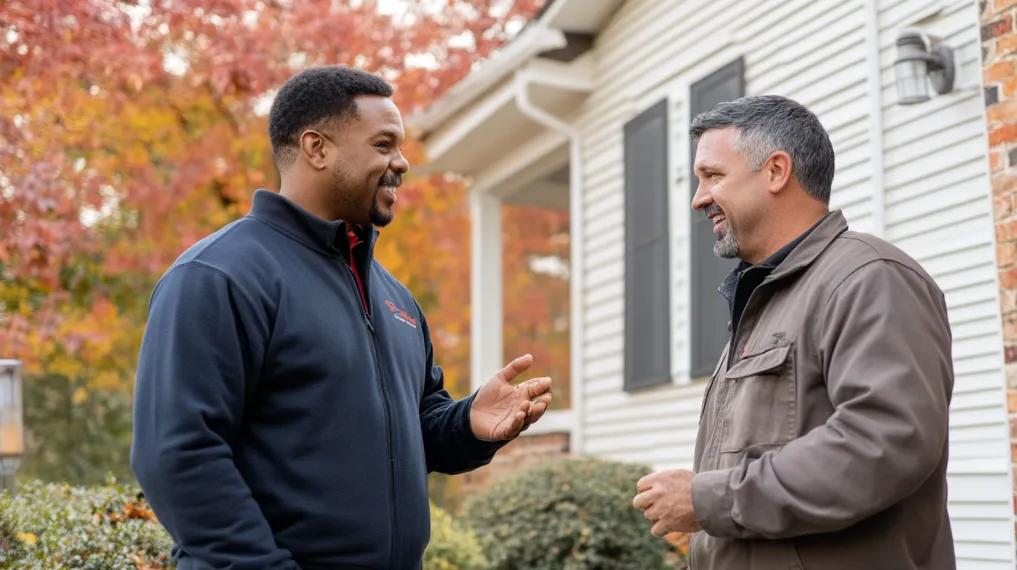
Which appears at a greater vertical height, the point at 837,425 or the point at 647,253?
the point at 647,253

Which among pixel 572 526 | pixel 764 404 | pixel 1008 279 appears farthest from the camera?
pixel 572 526

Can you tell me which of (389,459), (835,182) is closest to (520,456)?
(835,182)

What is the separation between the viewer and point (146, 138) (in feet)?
40.0

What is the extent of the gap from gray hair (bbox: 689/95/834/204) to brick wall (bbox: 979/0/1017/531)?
2.05 m

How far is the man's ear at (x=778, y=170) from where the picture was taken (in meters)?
3.03

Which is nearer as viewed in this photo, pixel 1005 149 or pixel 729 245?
pixel 729 245

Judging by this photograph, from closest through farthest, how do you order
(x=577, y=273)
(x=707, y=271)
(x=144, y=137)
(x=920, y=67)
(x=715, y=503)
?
(x=715, y=503) < (x=920, y=67) < (x=707, y=271) < (x=577, y=273) < (x=144, y=137)

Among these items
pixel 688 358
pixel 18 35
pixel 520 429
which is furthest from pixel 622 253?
pixel 520 429

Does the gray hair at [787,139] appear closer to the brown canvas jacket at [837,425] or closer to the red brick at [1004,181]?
the brown canvas jacket at [837,425]

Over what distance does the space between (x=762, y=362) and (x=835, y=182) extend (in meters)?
4.74

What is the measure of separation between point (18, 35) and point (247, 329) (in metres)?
5.98

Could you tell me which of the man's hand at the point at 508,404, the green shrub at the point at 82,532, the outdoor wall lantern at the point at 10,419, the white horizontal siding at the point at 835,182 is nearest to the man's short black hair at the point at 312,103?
the man's hand at the point at 508,404

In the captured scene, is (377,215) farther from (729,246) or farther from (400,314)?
(729,246)

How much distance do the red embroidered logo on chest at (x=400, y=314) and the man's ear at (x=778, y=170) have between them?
1.08m
